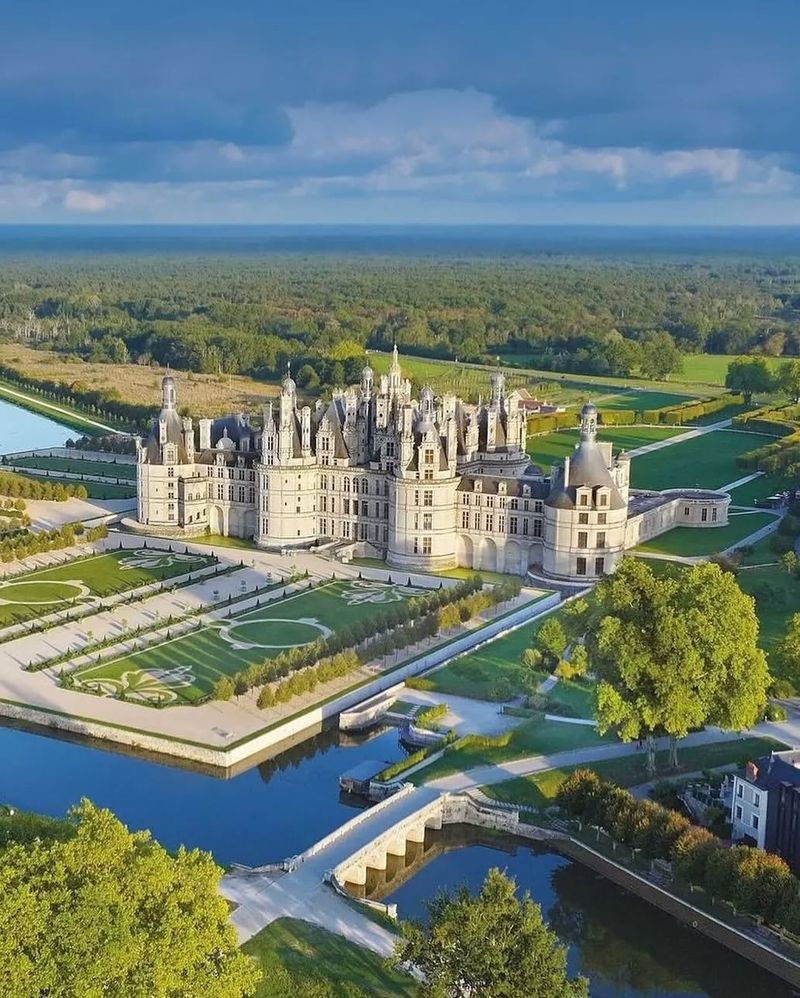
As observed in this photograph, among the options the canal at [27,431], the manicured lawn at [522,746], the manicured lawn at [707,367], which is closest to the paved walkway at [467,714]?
the manicured lawn at [522,746]

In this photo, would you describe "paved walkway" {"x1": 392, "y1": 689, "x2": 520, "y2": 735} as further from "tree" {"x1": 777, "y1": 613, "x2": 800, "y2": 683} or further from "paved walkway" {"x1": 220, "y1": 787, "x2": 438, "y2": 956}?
"tree" {"x1": 777, "y1": 613, "x2": 800, "y2": 683}

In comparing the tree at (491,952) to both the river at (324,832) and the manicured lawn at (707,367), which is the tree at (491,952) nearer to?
the river at (324,832)

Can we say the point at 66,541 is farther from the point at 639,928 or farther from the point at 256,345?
the point at 256,345

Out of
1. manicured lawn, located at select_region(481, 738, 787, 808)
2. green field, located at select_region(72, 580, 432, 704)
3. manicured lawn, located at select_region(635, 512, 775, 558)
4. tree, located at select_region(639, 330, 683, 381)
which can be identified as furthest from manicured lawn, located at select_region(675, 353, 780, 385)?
manicured lawn, located at select_region(481, 738, 787, 808)

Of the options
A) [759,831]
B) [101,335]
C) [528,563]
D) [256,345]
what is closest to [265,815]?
[759,831]

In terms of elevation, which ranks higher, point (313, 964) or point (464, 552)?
point (464, 552)

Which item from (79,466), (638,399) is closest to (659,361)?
(638,399)

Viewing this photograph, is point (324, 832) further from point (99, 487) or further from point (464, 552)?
point (99, 487)
